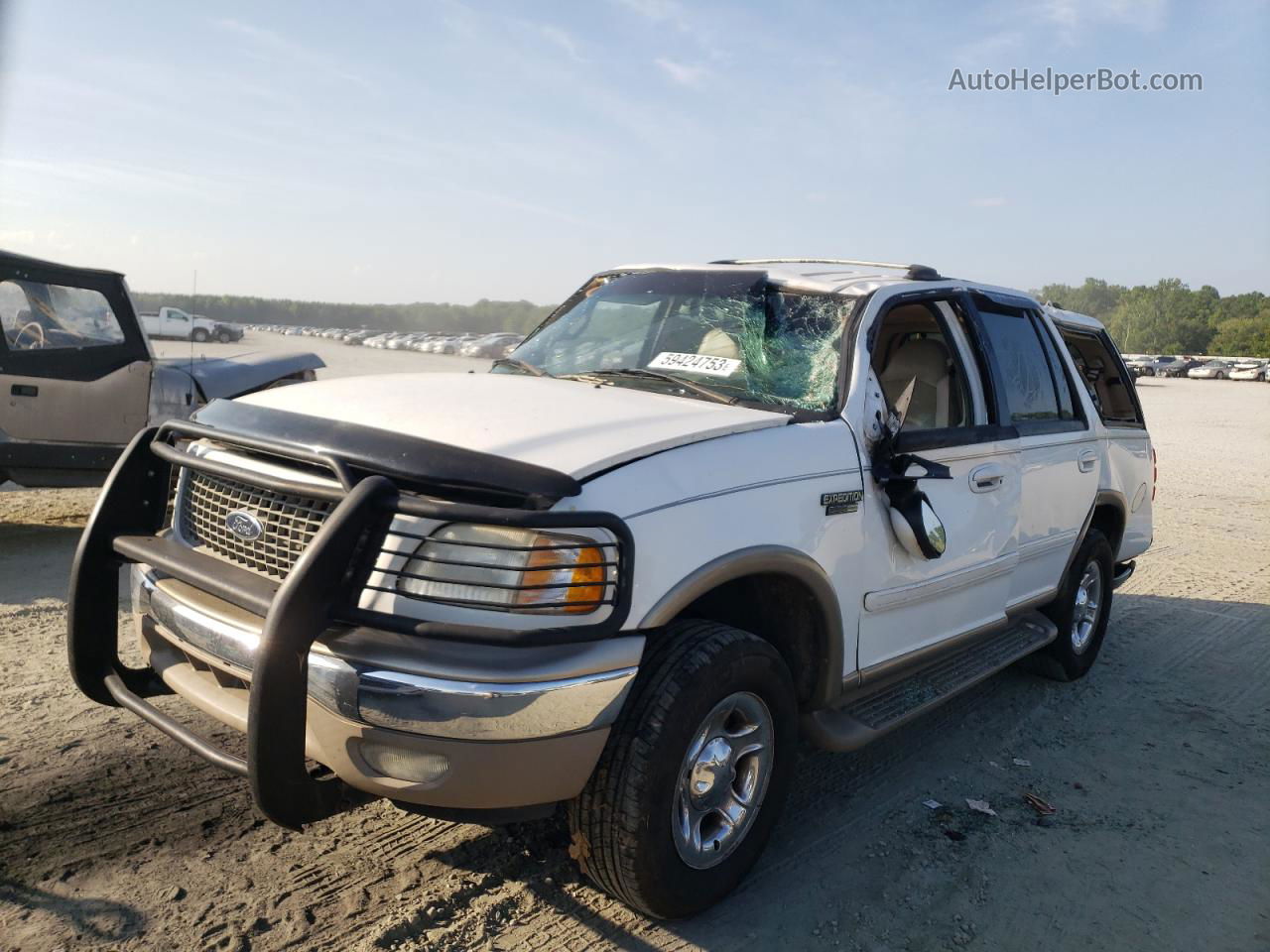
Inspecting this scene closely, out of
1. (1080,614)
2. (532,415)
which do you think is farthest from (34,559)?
(1080,614)

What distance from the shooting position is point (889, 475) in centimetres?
342

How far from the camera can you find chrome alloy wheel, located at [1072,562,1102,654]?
536 cm

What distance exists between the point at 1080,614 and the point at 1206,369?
7193 cm

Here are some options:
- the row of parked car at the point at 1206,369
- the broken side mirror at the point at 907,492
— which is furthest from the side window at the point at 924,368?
the row of parked car at the point at 1206,369

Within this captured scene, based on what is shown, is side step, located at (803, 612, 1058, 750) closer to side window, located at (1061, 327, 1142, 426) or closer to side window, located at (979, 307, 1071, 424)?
side window, located at (979, 307, 1071, 424)

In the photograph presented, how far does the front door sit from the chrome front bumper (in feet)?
4.18

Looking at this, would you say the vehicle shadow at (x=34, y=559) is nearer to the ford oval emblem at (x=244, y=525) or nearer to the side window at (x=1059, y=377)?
the ford oval emblem at (x=244, y=525)

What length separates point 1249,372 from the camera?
63.9 meters

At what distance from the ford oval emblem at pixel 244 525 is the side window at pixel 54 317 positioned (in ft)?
17.9

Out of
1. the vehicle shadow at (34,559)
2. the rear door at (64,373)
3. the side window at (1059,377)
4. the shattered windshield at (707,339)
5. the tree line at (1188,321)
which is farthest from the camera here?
the tree line at (1188,321)

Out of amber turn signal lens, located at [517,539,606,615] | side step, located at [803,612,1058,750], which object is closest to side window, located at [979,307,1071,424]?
side step, located at [803,612,1058,750]

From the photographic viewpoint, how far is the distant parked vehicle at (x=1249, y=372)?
63.6m

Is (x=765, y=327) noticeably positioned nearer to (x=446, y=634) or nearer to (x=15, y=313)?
(x=446, y=634)

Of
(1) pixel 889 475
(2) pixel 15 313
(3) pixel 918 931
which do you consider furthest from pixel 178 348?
(3) pixel 918 931
